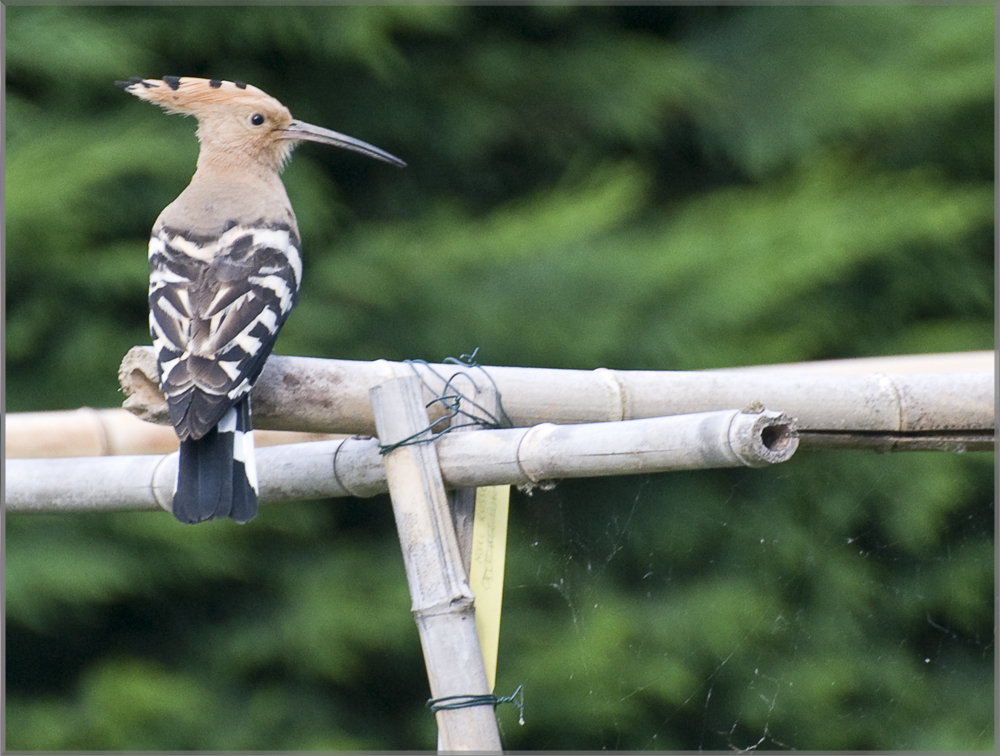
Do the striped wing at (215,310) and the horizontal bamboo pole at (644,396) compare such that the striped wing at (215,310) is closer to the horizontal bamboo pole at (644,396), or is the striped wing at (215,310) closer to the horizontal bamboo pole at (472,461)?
the horizontal bamboo pole at (644,396)

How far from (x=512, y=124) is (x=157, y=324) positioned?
249cm

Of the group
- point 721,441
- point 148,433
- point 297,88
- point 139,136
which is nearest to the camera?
point 721,441

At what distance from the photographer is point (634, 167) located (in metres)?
4.02

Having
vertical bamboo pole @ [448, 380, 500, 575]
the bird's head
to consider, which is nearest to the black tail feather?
vertical bamboo pole @ [448, 380, 500, 575]

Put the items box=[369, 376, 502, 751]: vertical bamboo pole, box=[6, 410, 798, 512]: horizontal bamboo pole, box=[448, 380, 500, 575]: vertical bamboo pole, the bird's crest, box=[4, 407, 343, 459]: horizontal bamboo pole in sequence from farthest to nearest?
1. the bird's crest
2. box=[4, 407, 343, 459]: horizontal bamboo pole
3. box=[448, 380, 500, 575]: vertical bamboo pole
4. box=[369, 376, 502, 751]: vertical bamboo pole
5. box=[6, 410, 798, 512]: horizontal bamboo pole

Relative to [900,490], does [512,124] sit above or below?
above

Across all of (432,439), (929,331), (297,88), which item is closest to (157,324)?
(432,439)

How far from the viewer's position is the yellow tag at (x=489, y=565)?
141 cm

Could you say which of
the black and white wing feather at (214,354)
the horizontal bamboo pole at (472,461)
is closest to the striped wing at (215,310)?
the black and white wing feather at (214,354)

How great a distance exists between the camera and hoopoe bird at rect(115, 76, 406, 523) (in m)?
1.48

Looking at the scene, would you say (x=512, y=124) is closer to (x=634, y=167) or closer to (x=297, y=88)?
(x=634, y=167)

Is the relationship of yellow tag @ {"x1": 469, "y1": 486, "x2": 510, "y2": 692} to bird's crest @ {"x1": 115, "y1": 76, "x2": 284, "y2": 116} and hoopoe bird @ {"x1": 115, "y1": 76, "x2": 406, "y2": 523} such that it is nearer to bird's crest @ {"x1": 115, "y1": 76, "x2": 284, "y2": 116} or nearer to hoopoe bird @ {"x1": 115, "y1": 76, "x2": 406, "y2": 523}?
hoopoe bird @ {"x1": 115, "y1": 76, "x2": 406, "y2": 523}

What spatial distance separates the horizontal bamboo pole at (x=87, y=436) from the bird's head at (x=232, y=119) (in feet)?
1.69

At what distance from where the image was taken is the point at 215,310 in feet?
5.31
